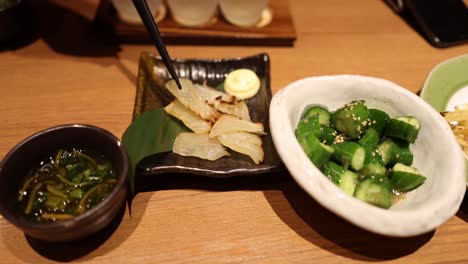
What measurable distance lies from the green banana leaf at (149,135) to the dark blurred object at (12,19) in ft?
3.36

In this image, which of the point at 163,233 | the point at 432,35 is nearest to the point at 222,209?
the point at 163,233

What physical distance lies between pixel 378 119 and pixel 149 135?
0.91 m

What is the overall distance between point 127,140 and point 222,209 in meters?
0.46

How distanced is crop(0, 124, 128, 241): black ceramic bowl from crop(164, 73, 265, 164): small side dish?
304mm

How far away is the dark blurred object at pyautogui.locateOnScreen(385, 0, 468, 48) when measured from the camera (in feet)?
7.40

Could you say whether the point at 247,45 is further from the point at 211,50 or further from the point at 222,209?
the point at 222,209

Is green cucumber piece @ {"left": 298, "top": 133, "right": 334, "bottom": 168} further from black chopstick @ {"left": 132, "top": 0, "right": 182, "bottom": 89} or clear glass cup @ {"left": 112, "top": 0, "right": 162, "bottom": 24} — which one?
clear glass cup @ {"left": 112, "top": 0, "right": 162, "bottom": 24}

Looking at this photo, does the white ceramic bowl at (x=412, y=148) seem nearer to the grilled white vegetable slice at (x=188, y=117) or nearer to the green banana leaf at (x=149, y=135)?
the grilled white vegetable slice at (x=188, y=117)

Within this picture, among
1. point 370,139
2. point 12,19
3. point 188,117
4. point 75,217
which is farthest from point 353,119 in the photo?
point 12,19

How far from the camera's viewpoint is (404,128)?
1413mm

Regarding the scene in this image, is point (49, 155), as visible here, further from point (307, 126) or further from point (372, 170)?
point (372, 170)

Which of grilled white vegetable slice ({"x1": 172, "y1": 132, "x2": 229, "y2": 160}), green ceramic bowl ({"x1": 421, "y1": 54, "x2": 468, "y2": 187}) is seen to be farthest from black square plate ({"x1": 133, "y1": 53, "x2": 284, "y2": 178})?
green ceramic bowl ({"x1": 421, "y1": 54, "x2": 468, "y2": 187})

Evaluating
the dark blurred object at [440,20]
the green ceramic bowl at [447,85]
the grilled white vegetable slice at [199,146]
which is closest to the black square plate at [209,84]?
the grilled white vegetable slice at [199,146]

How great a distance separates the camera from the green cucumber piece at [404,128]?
1403 mm
